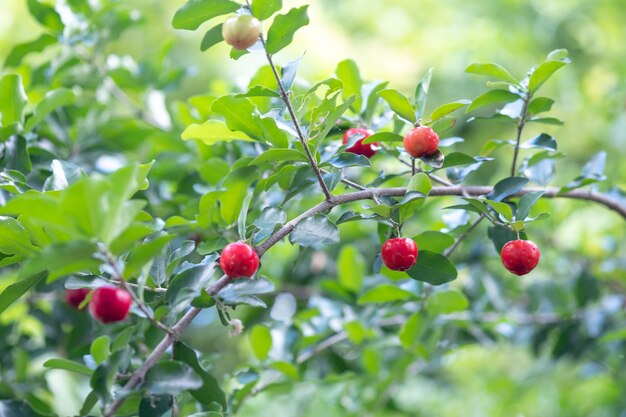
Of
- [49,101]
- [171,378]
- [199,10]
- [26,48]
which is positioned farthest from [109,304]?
[26,48]

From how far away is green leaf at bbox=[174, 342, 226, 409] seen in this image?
0.73m

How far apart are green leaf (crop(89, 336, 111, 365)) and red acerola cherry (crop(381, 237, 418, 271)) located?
0.99 ft

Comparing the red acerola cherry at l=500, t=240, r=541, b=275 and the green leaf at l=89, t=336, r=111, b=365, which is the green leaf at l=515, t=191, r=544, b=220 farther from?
the green leaf at l=89, t=336, r=111, b=365

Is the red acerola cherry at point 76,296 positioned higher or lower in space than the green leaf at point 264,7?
lower

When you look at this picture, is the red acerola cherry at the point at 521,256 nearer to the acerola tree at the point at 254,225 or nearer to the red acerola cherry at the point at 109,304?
the acerola tree at the point at 254,225

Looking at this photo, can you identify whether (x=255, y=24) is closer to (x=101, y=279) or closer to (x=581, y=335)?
(x=101, y=279)

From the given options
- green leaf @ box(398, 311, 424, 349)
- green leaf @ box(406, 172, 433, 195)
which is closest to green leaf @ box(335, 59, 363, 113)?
green leaf @ box(406, 172, 433, 195)

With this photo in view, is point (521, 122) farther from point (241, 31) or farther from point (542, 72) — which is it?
point (241, 31)

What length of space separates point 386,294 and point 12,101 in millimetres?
581

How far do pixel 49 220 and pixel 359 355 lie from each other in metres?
0.87

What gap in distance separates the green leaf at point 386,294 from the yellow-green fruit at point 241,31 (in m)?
0.43

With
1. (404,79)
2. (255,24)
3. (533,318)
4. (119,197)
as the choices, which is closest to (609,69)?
(404,79)

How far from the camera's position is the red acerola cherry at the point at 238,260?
668 millimetres

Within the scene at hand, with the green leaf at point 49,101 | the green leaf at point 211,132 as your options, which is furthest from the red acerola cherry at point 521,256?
the green leaf at point 49,101
